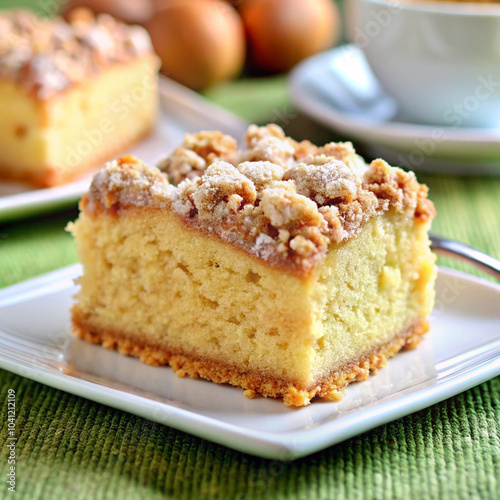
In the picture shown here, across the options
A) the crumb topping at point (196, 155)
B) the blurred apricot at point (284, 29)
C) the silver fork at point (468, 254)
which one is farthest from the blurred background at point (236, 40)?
the crumb topping at point (196, 155)

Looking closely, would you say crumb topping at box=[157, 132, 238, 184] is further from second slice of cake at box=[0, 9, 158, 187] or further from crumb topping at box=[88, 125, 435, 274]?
second slice of cake at box=[0, 9, 158, 187]

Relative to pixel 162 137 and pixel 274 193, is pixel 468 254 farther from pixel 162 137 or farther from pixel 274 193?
pixel 162 137

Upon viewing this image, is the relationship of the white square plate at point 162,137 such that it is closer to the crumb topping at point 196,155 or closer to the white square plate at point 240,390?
the white square plate at point 240,390

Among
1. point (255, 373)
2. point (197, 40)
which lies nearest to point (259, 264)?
point (255, 373)

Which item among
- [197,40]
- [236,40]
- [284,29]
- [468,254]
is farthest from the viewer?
[284,29]

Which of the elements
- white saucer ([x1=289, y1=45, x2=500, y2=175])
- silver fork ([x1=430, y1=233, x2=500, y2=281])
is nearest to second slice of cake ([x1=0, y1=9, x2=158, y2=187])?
white saucer ([x1=289, y1=45, x2=500, y2=175])

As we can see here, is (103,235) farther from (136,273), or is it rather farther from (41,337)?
(41,337)

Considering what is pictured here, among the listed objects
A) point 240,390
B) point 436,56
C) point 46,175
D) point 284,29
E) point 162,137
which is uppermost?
point 436,56

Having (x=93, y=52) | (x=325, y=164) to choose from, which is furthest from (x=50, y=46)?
(x=325, y=164)
